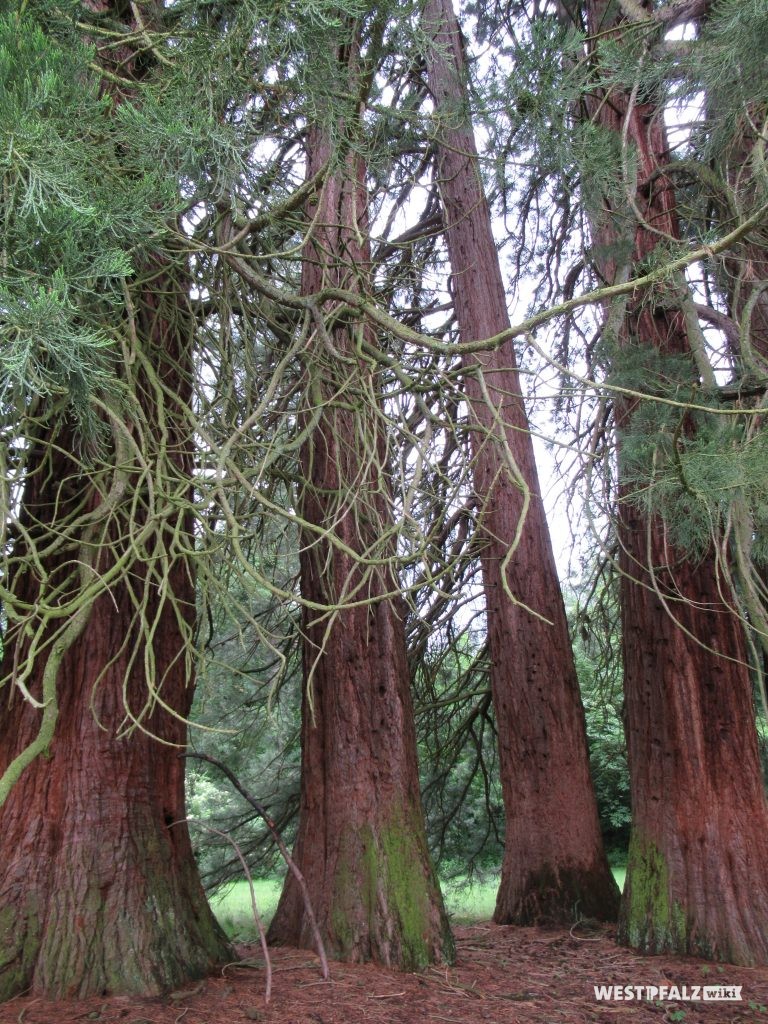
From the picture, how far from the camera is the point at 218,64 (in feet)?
9.05

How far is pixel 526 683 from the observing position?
17.9ft

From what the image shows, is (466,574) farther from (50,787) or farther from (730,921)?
(50,787)

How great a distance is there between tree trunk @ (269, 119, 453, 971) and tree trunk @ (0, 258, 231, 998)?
649 millimetres

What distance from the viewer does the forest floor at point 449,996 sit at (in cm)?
308

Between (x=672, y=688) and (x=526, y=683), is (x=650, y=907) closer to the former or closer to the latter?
(x=672, y=688)

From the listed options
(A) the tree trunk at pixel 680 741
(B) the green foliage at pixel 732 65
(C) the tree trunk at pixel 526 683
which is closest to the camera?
(B) the green foliage at pixel 732 65

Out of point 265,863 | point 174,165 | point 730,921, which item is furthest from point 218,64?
point 265,863

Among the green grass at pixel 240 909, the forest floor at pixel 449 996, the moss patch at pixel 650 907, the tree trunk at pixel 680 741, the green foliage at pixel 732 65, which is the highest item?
the green foliage at pixel 732 65

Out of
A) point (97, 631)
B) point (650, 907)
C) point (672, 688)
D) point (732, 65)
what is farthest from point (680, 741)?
point (732, 65)

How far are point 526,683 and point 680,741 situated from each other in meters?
1.26

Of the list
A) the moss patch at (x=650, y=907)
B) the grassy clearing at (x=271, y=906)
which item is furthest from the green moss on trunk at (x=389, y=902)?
the grassy clearing at (x=271, y=906)

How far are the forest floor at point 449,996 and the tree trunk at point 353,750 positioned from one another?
188mm

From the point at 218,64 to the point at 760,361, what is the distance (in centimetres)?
269

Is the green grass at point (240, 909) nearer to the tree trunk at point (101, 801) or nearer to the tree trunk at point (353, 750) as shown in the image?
the tree trunk at point (353, 750)
